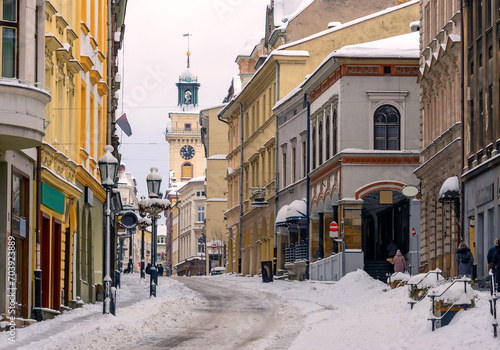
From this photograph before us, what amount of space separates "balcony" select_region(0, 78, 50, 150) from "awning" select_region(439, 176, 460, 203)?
17174 millimetres

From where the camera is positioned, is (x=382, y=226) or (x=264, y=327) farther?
(x=382, y=226)

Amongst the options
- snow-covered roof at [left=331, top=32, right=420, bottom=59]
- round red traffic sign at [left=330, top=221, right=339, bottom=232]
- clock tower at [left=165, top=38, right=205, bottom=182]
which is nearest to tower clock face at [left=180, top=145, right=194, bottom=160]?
clock tower at [left=165, top=38, right=205, bottom=182]

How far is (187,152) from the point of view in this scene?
192250mm

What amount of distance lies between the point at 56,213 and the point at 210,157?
72.9m

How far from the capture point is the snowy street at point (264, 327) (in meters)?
17.1

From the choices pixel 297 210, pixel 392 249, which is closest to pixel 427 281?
pixel 392 249

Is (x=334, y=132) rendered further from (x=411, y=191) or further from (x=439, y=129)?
(x=439, y=129)

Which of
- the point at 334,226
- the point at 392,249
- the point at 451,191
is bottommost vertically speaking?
the point at 392,249

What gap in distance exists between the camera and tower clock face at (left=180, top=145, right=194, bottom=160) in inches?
7569

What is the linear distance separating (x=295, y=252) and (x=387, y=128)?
1027 centimetres

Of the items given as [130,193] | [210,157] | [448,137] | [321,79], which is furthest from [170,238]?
[448,137]

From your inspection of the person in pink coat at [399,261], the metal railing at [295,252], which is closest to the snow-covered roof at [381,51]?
the person in pink coat at [399,261]

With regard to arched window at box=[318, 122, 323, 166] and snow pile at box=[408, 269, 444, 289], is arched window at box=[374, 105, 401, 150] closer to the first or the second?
arched window at box=[318, 122, 323, 166]

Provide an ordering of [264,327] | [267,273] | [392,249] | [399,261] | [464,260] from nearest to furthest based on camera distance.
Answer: [264,327] < [464,260] < [399,261] < [392,249] < [267,273]
